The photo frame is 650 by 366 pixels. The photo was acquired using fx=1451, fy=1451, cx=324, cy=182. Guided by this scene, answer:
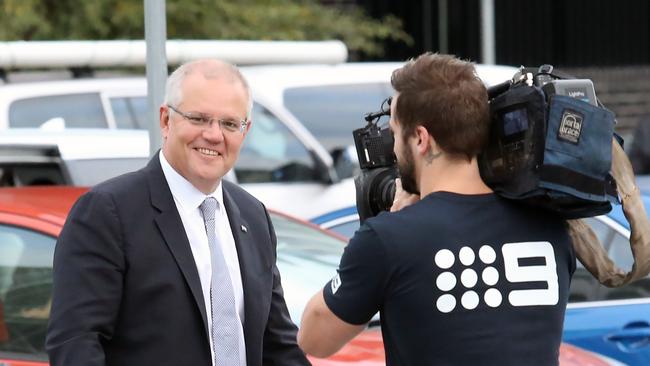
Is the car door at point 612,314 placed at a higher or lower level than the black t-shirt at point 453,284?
lower

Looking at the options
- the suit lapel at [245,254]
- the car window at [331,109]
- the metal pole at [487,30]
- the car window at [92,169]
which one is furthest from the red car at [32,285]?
the metal pole at [487,30]

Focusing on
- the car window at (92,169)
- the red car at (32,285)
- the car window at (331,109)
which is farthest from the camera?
the car window at (331,109)

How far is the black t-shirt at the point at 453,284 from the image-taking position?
288 cm

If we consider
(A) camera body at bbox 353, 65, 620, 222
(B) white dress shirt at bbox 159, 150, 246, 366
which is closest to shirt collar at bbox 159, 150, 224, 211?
(B) white dress shirt at bbox 159, 150, 246, 366

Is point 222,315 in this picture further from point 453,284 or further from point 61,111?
point 61,111

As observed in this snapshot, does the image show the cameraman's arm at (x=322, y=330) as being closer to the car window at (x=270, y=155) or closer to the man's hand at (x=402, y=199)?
the man's hand at (x=402, y=199)

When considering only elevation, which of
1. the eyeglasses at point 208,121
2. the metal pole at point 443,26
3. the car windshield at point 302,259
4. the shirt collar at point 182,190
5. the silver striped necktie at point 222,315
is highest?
the eyeglasses at point 208,121

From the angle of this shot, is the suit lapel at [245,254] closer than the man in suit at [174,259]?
No

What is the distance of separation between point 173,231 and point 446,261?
2.16ft

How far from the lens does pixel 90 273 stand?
3.07 meters

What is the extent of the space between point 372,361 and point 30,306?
3.56 ft

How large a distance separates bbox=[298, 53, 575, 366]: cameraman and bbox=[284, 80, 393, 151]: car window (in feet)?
21.9

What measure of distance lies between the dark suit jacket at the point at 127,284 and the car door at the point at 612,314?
2.74 m

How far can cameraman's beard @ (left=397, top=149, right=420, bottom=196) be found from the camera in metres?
2.97
